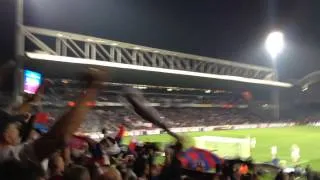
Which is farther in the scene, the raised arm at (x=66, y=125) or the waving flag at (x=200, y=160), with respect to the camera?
the waving flag at (x=200, y=160)

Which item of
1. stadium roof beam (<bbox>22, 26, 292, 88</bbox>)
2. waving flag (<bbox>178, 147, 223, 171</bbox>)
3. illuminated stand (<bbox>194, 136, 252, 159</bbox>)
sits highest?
stadium roof beam (<bbox>22, 26, 292, 88</bbox>)

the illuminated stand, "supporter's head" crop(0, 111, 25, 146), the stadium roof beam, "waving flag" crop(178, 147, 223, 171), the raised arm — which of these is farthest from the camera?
the stadium roof beam

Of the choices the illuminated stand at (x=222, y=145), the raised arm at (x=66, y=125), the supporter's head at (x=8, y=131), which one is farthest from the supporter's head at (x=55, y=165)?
the illuminated stand at (x=222, y=145)

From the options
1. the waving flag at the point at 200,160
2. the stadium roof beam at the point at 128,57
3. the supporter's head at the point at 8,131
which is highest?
the stadium roof beam at the point at 128,57

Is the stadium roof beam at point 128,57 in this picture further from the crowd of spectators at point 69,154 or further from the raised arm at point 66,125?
the raised arm at point 66,125

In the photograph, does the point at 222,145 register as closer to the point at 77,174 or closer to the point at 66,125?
the point at 77,174

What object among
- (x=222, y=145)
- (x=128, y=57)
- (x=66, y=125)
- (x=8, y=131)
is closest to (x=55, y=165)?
(x=8, y=131)

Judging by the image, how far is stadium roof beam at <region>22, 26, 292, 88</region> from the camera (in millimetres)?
29797

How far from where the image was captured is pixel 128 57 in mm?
42594

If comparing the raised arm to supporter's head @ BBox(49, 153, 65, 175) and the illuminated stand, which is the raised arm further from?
the illuminated stand

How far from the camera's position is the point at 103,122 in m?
40.7

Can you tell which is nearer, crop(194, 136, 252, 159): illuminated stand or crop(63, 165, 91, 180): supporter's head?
crop(63, 165, 91, 180): supporter's head

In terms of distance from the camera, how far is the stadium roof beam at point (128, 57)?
2980 centimetres

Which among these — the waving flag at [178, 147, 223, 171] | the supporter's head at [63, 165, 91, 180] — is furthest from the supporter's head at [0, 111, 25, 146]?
the waving flag at [178, 147, 223, 171]
